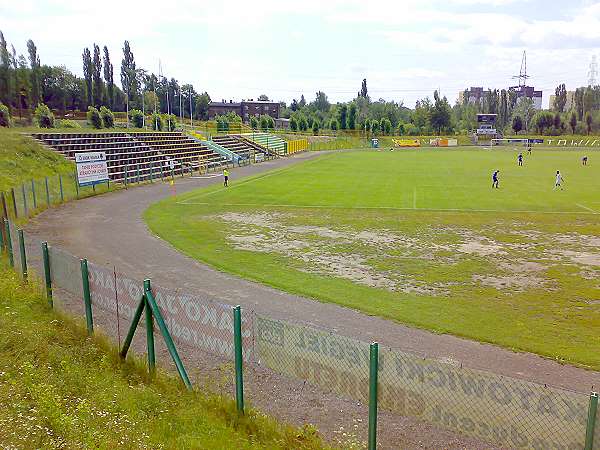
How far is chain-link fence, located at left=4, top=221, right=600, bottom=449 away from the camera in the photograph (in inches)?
225

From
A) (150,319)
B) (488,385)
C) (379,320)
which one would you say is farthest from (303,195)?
(488,385)

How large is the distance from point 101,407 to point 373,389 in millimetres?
4040

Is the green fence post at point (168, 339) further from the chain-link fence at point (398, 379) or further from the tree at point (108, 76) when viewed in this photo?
the tree at point (108, 76)

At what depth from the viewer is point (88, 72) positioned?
106 meters

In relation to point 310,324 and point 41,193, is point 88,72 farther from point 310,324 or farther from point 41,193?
point 310,324

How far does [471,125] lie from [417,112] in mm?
18155

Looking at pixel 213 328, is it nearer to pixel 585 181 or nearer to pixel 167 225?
pixel 167 225

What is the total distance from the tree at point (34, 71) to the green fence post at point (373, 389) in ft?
320

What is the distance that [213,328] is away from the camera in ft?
27.0

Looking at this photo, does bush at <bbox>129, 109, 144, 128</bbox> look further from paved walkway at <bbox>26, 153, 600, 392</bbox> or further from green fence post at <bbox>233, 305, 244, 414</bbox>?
green fence post at <bbox>233, 305, 244, 414</bbox>

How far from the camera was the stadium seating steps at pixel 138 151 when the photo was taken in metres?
44.0

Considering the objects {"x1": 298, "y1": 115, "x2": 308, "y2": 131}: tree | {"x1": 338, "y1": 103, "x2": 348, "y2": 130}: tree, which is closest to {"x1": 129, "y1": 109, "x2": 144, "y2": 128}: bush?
{"x1": 298, "y1": 115, "x2": 308, "y2": 131}: tree

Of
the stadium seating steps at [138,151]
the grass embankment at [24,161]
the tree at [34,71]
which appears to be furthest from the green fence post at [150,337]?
the tree at [34,71]

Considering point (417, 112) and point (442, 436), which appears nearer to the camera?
point (442, 436)
